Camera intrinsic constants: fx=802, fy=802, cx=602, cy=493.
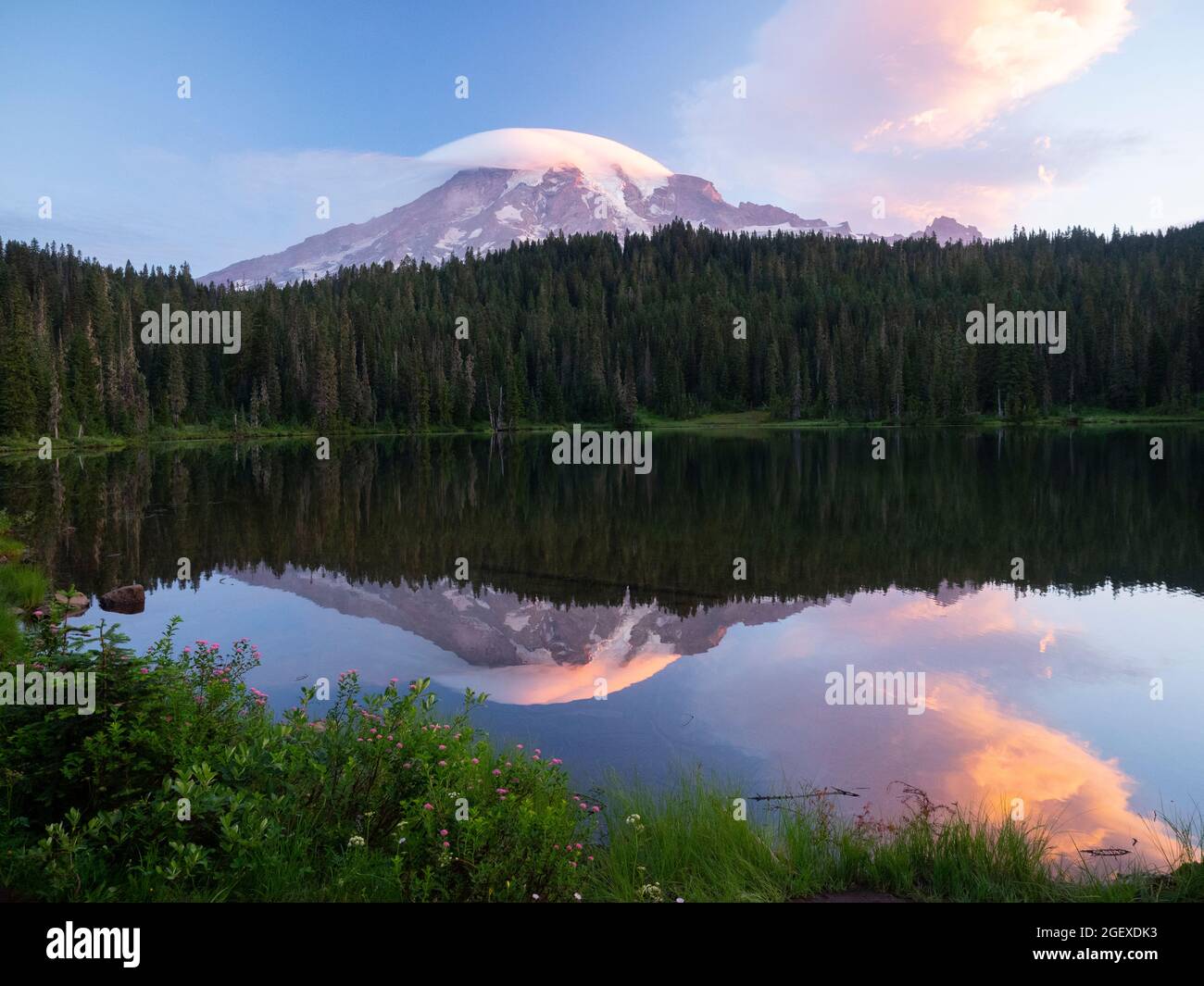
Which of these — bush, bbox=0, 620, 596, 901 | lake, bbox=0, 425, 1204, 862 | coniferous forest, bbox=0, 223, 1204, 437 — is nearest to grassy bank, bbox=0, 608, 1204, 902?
bush, bbox=0, 620, 596, 901

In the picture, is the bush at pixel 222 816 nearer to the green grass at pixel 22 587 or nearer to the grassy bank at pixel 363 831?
the grassy bank at pixel 363 831

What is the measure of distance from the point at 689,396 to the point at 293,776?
15237 centimetres

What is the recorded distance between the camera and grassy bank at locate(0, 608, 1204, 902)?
5.85 m

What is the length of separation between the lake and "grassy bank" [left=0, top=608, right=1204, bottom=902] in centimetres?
245

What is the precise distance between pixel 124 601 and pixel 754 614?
14854 millimetres

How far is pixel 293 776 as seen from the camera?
7488 millimetres

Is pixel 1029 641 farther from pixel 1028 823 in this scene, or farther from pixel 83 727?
pixel 83 727

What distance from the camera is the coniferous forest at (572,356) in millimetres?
118938

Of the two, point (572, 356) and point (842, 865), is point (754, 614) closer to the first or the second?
point (842, 865)

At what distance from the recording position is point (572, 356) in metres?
165

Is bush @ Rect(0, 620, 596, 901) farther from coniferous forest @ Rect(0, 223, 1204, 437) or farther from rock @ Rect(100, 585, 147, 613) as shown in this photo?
coniferous forest @ Rect(0, 223, 1204, 437)

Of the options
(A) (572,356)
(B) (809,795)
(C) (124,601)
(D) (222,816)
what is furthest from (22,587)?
(A) (572,356)

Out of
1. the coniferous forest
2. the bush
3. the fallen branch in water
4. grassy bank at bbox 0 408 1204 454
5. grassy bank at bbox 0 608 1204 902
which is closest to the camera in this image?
the bush

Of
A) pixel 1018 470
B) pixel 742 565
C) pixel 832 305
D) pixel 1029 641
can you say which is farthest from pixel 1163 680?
pixel 832 305
